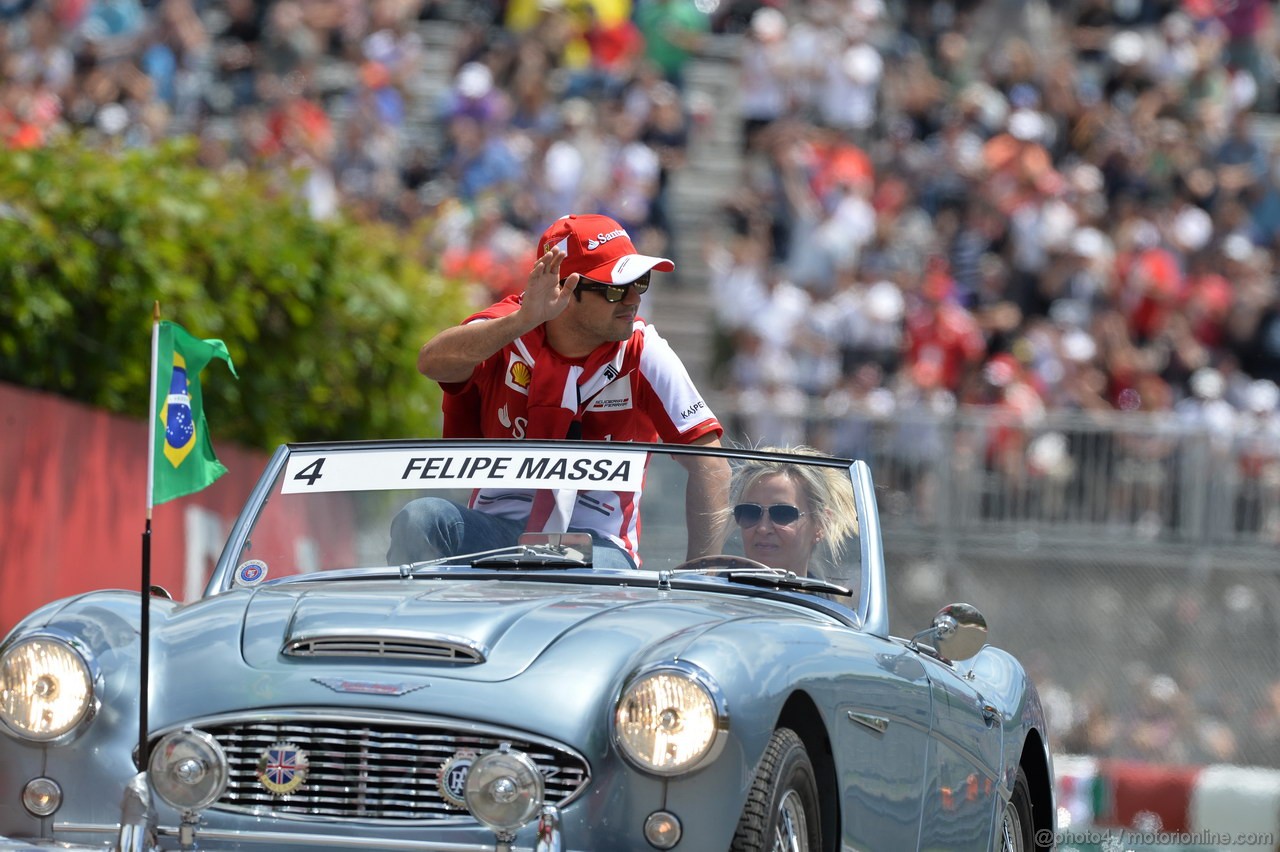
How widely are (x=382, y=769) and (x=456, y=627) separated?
356 millimetres

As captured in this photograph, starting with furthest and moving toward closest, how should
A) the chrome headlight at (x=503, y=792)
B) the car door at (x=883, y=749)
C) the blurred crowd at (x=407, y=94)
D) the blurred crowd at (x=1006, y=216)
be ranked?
the blurred crowd at (x=407, y=94), the blurred crowd at (x=1006, y=216), the car door at (x=883, y=749), the chrome headlight at (x=503, y=792)

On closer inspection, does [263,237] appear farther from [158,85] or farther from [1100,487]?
[158,85]

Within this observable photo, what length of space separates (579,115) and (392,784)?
1414 centimetres

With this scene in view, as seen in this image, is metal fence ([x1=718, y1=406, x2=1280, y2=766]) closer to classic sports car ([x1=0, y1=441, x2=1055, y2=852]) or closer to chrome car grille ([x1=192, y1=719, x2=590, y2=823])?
classic sports car ([x1=0, y1=441, x2=1055, y2=852])

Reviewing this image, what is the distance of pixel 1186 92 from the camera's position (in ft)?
62.5

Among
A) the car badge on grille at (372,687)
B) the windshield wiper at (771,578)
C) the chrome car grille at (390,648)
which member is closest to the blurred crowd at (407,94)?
the windshield wiper at (771,578)

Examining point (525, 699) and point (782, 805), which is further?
point (782, 805)

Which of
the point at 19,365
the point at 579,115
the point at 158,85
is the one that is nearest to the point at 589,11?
the point at 579,115

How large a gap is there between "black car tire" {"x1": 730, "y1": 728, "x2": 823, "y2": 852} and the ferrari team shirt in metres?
1.84

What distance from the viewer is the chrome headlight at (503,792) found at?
404cm

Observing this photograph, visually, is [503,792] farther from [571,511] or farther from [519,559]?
[571,511]

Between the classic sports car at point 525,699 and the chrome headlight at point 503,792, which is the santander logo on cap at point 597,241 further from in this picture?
the chrome headlight at point 503,792

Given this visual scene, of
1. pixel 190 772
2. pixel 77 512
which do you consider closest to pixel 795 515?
pixel 190 772

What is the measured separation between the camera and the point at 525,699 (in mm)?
4188
